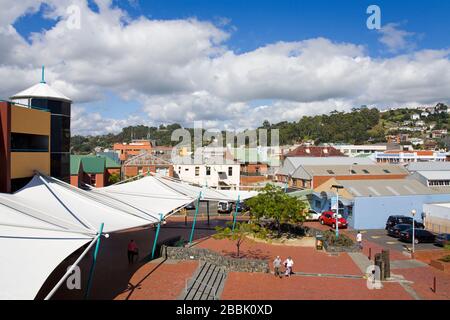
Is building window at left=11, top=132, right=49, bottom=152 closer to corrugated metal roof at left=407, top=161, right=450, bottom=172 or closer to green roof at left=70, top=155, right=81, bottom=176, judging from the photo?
green roof at left=70, top=155, right=81, bottom=176

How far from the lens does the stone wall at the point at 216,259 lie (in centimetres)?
1905

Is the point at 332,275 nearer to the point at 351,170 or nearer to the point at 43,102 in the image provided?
the point at 43,102

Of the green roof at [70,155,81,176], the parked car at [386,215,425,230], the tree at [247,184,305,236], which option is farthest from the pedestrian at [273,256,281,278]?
the green roof at [70,155,81,176]

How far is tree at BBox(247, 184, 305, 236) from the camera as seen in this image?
86.1 feet

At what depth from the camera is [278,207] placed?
1032 inches

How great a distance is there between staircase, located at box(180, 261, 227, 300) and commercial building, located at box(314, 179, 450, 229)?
1659 centimetres

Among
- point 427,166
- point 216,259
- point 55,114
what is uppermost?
point 55,114

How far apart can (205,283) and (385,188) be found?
23807mm

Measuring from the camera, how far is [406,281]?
59.5 ft

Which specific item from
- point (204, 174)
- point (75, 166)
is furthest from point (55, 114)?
point (204, 174)

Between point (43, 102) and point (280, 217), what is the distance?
16.2 metres

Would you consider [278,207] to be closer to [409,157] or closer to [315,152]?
[315,152]

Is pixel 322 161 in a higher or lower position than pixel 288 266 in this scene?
higher
